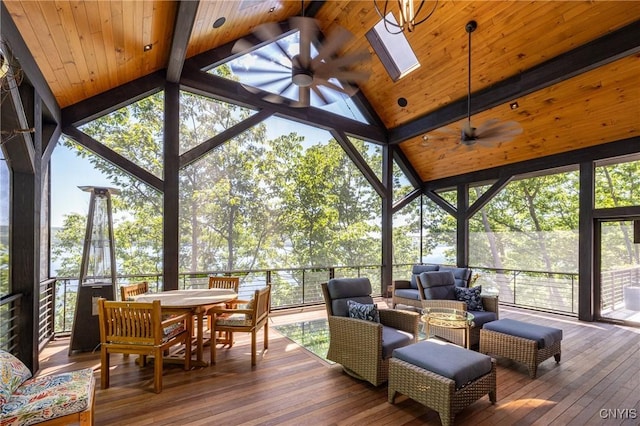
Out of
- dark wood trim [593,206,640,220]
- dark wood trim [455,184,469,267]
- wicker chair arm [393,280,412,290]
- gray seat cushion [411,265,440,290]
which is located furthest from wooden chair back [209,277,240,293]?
dark wood trim [593,206,640,220]

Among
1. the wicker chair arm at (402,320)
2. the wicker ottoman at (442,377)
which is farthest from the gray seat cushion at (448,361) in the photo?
the wicker chair arm at (402,320)

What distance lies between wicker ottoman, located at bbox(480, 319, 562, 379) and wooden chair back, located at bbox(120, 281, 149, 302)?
13.8ft

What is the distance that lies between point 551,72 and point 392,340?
4303 mm

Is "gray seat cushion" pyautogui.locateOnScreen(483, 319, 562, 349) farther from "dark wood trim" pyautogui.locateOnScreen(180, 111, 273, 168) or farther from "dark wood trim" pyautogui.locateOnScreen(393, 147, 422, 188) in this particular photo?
"dark wood trim" pyautogui.locateOnScreen(393, 147, 422, 188)

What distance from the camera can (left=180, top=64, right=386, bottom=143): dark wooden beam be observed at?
491 centimetres

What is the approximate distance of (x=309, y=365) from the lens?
11.3 feet

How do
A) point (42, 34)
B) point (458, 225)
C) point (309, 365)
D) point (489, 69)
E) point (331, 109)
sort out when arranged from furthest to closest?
1. point (458, 225)
2. point (331, 109)
3. point (489, 69)
4. point (309, 365)
5. point (42, 34)

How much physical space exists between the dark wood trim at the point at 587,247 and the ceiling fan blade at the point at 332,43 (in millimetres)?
5440

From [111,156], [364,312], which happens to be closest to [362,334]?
[364,312]

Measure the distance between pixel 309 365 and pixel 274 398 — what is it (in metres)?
0.76

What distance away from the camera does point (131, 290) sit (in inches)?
148

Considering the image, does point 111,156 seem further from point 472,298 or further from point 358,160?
point 472,298

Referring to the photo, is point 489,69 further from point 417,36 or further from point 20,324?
point 20,324

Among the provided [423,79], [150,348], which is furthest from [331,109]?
[150,348]
